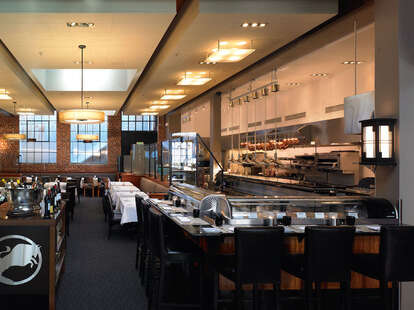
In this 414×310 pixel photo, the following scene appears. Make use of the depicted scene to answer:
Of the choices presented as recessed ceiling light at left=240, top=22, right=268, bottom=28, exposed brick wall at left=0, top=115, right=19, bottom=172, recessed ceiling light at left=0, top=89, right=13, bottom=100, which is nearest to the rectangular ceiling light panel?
recessed ceiling light at left=0, top=89, right=13, bottom=100

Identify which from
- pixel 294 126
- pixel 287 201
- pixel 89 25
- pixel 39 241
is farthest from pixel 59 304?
pixel 294 126

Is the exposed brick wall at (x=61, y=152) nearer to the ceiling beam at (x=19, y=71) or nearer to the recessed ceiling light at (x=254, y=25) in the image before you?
the ceiling beam at (x=19, y=71)

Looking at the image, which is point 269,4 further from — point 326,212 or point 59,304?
point 59,304

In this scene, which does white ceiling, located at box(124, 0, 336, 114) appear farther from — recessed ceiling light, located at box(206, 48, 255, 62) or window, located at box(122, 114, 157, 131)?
window, located at box(122, 114, 157, 131)

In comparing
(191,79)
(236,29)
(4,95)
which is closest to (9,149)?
(4,95)

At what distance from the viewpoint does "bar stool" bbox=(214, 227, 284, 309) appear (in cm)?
339

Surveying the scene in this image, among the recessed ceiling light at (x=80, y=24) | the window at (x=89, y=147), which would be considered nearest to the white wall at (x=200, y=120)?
the window at (x=89, y=147)

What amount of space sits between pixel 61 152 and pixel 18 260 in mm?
18891

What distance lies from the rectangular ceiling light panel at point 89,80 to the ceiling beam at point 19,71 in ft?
1.75

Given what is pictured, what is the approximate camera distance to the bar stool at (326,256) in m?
3.49

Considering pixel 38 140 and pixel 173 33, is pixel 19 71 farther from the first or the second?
pixel 38 140

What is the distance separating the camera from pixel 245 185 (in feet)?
37.9

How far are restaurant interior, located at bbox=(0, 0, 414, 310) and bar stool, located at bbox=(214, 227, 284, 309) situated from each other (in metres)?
0.01

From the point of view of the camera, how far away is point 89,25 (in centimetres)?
605
